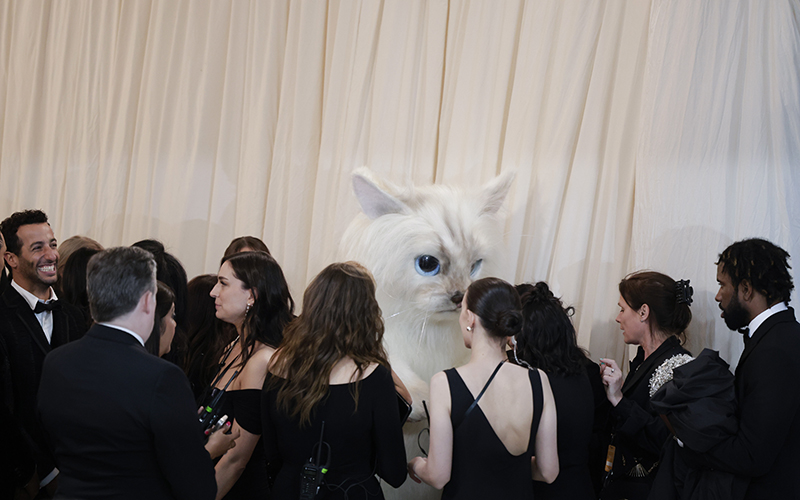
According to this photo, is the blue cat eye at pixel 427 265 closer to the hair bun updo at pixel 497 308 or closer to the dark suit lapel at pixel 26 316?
the hair bun updo at pixel 497 308

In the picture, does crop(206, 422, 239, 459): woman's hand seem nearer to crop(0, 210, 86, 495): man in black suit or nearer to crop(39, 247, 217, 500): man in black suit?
crop(39, 247, 217, 500): man in black suit

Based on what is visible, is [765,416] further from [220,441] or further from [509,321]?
[220,441]

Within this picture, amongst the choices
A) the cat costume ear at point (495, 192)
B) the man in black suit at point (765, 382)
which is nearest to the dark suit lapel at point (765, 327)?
the man in black suit at point (765, 382)

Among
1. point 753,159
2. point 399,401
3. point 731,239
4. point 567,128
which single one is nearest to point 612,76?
point 567,128

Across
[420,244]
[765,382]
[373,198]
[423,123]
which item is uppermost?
[423,123]

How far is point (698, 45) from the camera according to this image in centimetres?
238

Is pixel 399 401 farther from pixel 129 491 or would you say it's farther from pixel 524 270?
pixel 524 270

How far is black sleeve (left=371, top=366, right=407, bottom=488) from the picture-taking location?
1669 mm

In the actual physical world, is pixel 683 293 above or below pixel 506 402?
above

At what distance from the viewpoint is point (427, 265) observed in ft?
6.65

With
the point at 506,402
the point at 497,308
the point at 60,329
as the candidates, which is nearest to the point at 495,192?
the point at 497,308

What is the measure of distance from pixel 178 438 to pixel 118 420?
0.43ft

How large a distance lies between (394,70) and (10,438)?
6.80 feet

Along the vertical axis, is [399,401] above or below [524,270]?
below
